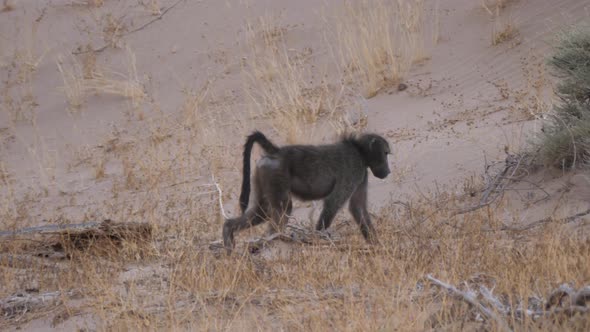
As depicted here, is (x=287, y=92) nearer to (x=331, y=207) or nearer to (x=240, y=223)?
(x=331, y=207)

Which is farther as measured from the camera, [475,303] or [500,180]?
[500,180]

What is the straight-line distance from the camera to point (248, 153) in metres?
7.34

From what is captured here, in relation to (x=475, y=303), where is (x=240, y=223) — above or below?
below

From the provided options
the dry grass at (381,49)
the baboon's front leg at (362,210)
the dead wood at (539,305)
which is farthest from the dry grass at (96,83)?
the dead wood at (539,305)

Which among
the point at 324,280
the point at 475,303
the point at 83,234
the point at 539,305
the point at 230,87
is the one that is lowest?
the point at 230,87

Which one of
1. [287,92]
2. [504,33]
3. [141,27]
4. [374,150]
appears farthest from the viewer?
[141,27]

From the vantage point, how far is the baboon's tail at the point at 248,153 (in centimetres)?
712

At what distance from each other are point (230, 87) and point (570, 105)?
801cm

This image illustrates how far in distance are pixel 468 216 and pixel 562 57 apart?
2270 mm

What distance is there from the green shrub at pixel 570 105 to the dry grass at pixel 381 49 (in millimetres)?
5154

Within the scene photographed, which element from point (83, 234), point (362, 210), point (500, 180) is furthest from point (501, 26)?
point (83, 234)

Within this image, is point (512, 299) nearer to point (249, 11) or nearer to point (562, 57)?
point (562, 57)

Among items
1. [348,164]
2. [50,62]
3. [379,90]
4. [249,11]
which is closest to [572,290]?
[348,164]

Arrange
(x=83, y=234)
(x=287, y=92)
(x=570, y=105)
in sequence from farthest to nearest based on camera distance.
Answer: (x=287, y=92) → (x=570, y=105) → (x=83, y=234)
